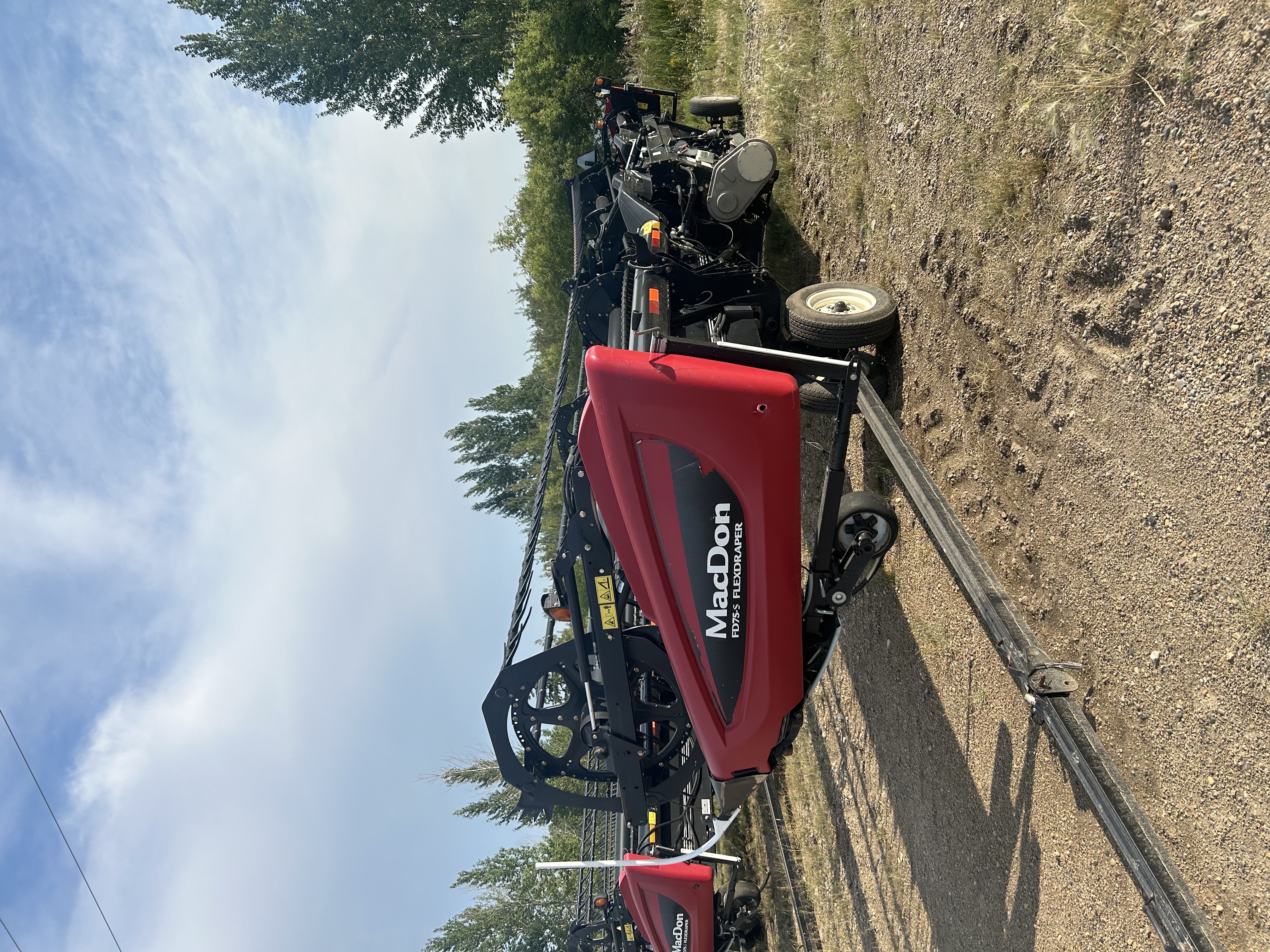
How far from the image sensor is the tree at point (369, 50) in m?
16.7

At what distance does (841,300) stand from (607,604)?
266 centimetres

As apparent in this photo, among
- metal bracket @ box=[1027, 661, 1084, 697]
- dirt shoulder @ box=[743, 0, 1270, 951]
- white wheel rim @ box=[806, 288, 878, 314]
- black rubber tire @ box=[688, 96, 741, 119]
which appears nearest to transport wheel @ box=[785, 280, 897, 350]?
white wheel rim @ box=[806, 288, 878, 314]

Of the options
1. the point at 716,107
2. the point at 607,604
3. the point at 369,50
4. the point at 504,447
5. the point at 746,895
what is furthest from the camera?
the point at 504,447

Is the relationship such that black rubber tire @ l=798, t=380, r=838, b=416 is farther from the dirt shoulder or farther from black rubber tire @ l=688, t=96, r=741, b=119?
black rubber tire @ l=688, t=96, r=741, b=119

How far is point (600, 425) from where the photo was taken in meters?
3.63

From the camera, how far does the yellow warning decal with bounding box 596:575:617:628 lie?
450cm

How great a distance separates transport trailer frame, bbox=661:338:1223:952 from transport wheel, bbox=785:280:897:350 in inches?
27.9

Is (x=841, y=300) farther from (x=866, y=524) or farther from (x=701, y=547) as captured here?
(x=701, y=547)

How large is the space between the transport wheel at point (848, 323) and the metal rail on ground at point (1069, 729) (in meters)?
0.77

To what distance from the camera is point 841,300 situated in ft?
16.7

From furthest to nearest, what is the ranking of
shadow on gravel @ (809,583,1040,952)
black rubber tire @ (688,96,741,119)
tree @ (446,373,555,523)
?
tree @ (446,373,555,523) < black rubber tire @ (688,96,741,119) < shadow on gravel @ (809,583,1040,952)

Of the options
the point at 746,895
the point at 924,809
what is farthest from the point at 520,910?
the point at 924,809

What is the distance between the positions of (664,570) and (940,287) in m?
2.43

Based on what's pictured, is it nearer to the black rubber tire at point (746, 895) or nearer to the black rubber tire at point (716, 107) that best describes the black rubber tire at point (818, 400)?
the black rubber tire at point (716, 107)
